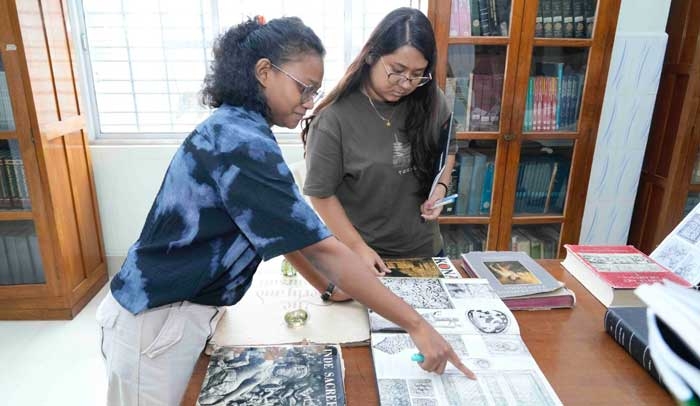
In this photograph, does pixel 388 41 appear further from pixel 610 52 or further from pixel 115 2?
pixel 115 2

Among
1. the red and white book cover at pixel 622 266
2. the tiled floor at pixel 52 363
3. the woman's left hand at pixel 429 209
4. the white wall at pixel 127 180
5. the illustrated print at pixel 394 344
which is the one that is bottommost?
the tiled floor at pixel 52 363

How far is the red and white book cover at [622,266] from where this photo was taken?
104 cm

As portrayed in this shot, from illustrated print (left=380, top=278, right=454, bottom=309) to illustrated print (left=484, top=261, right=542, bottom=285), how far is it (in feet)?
0.50

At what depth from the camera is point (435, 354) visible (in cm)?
76

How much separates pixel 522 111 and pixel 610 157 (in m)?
0.65

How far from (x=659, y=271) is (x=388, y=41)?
0.85 metres

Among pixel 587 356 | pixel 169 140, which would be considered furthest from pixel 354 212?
pixel 169 140

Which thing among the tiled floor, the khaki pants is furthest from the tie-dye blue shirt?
the tiled floor

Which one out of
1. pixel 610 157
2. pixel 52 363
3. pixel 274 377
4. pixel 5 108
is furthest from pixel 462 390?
pixel 5 108

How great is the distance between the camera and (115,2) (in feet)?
8.73

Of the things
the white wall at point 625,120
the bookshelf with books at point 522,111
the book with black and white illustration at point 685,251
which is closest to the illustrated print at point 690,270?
the book with black and white illustration at point 685,251

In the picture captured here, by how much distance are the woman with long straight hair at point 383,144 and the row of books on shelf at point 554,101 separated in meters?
1.04

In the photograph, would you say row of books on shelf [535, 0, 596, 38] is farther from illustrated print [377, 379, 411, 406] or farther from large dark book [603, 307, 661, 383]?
illustrated print [377, 379, 411, 406]

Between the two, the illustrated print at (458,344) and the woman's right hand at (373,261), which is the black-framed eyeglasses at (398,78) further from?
the illustrated print at (458,344)
